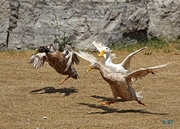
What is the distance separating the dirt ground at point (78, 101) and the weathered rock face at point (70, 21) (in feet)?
3.95

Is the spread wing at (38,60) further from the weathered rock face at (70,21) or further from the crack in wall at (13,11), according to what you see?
the crack in wall at (13,11)

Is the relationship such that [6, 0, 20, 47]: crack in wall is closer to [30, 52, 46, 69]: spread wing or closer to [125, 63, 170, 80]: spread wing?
[30, 52, 46, 69]: spread wing

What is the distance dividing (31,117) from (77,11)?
5.56 metres

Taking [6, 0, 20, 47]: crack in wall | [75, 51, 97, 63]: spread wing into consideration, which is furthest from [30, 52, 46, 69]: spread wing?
[6, 0, 20, 47]: crack in wall

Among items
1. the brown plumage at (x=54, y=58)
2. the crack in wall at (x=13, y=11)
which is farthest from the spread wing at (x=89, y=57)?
the crack in wall at (x=13, y=11)

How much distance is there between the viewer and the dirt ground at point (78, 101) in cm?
684

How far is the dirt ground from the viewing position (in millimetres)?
6840

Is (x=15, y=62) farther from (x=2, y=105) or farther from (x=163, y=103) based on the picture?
(x=163, y=103)

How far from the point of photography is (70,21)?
12.3 metres

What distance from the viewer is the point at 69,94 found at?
8.65 metres

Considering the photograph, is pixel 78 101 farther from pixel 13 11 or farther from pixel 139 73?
pixel 13 11

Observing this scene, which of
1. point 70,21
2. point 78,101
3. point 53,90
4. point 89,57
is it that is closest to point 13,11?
A: point 70,21

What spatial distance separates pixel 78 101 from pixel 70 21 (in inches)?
173

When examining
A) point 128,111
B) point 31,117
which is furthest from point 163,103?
point 31,117
